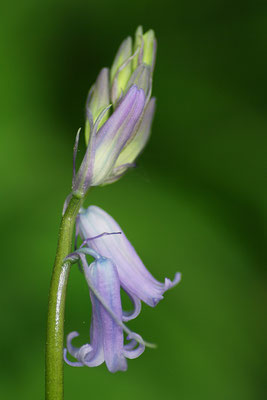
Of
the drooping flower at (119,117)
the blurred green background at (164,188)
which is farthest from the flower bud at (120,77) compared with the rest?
the blurred green background at (164,188)

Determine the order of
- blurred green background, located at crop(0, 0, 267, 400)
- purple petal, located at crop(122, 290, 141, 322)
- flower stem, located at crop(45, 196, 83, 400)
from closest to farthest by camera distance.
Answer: flower stem, located at crop(45, 196, 83, 400) → purple petal, located at crop(122, 290, 141, 322) → blurred green background, located at crop(0, 0, 267, 400)

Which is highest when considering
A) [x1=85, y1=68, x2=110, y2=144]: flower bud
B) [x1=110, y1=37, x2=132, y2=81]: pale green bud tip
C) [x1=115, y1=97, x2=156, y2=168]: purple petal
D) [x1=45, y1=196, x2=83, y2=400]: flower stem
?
[x1=110, y1=37, x2=132, y2=81]: pale green bud tip

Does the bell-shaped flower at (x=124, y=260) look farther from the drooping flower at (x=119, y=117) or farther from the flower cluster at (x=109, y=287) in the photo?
the drooping flower at (x=119, y=117)

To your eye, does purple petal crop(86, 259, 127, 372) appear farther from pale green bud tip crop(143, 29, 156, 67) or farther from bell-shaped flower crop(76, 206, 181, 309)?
pale green bud tip crop(143, 29, 156, 67)

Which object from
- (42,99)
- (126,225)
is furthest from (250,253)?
(42,99)

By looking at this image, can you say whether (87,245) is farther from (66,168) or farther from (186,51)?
(186,51)

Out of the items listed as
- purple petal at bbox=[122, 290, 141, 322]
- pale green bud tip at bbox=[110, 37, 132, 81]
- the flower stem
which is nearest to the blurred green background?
purple petal at bbox=[122, 290, 141, 322]
